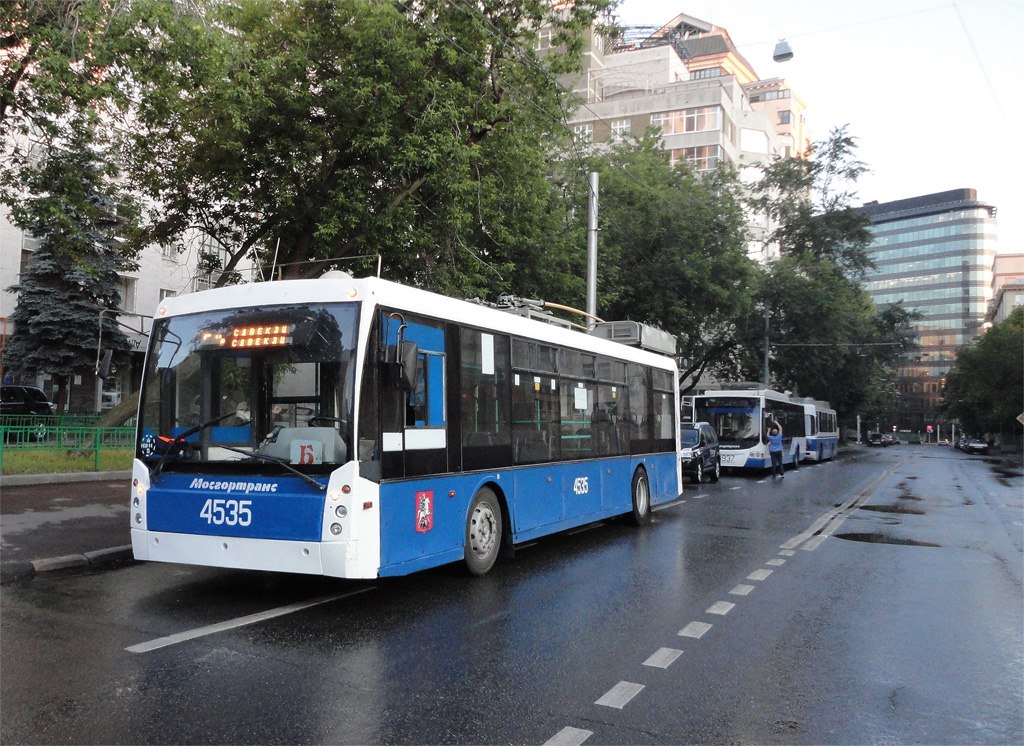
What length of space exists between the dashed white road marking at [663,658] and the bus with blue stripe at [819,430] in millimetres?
31811

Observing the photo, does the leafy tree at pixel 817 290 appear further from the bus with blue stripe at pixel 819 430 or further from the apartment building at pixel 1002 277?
the apartment building at pixel 1002 277

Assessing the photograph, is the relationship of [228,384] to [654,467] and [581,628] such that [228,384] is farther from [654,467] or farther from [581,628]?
[654,467]

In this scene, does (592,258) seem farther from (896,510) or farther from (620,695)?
(620,695)

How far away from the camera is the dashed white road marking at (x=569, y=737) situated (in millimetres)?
4246

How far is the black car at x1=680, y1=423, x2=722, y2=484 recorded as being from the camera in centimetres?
2330

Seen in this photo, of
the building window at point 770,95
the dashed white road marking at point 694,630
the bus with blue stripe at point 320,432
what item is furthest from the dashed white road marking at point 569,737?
the building window at point 770,95

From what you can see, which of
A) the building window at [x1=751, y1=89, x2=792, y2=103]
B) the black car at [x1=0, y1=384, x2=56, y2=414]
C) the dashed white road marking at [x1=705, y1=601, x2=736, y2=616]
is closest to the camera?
the dashed white road marking at [x1=705, y1=601, x2=736, y2=616]

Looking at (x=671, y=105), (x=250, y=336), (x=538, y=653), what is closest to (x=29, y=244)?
(x=250, y=336)

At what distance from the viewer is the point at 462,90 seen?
16547mm

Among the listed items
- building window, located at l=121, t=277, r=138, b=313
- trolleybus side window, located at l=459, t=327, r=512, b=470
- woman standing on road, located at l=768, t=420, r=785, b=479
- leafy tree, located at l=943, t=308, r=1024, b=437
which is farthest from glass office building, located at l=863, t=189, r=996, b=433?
trolleybus side window, located at l=459, t=327, r=512, b=470

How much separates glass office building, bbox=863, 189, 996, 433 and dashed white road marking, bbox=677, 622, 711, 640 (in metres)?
152

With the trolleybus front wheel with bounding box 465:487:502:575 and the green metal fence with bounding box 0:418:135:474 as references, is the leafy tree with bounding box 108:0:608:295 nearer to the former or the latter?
the green metal fence with bounding box 0:418:135:474

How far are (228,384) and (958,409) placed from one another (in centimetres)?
11105

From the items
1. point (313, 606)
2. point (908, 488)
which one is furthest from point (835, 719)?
point (908, 488)
